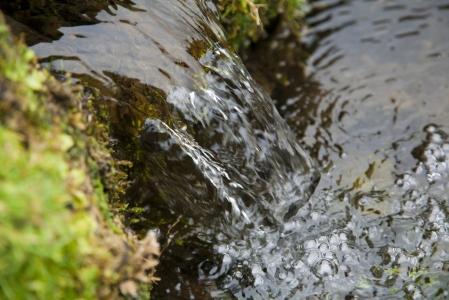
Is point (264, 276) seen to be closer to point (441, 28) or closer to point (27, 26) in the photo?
point (27, 26)

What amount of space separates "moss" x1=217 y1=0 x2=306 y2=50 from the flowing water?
0.42 m

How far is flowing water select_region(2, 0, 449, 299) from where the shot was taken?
89.0 inches

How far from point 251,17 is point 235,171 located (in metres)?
1.49

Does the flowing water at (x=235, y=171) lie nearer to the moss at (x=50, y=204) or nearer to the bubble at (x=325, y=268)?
the bubble at (x=325, y=268)

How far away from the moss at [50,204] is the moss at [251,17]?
5.88 feet

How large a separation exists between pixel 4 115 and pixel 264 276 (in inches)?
63.3

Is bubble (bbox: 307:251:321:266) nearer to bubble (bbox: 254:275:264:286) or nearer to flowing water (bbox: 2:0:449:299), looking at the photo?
flowing water (bbox: 2:0:449:299)

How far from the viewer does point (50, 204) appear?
4.28 ft

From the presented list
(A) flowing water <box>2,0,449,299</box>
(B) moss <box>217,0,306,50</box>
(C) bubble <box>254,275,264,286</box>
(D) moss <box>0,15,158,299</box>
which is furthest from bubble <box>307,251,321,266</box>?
(B) moss <box>217,0,306,50</box>

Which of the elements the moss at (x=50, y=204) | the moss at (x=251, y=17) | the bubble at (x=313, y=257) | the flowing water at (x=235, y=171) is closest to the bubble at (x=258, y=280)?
the flowing water at (x=235, y=171)

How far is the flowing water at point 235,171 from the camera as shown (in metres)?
2.26

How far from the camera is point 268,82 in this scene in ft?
12.0

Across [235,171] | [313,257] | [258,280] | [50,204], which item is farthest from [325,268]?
[50,204]

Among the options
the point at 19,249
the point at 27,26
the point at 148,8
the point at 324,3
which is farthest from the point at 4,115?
the point at 324,3
